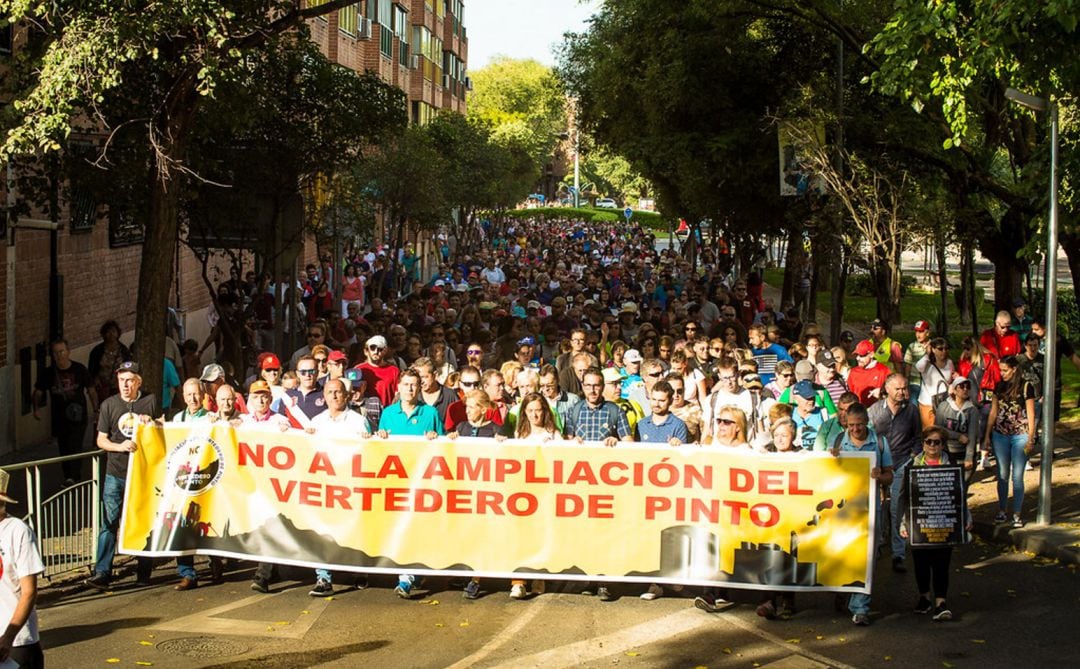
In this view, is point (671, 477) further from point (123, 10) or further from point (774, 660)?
point (123, 10)

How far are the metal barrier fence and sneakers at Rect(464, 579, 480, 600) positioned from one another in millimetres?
2976

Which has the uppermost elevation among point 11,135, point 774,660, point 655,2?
point 655,2

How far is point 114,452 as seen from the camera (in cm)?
1118

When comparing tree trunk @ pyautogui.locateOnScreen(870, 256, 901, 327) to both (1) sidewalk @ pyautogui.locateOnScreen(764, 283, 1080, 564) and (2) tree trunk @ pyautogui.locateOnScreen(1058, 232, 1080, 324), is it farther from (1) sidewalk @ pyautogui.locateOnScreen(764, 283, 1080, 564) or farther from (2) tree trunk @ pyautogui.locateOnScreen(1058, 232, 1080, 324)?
(1) sidewalk @ pyautogui.locateOnScreen(764, 283, 1080, 564)

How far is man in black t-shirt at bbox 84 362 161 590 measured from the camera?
11109mm

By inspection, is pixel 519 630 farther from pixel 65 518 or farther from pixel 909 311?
pixel 909 311

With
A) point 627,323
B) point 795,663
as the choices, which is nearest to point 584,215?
point 627,323

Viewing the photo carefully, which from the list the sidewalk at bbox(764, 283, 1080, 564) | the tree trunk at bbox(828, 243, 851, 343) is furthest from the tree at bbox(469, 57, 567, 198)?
the sidewalk at bbox(764, 283, 1080, 564)

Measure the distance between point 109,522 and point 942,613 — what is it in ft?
20.2

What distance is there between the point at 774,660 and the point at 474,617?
2.15 meters

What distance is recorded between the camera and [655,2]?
86.4ft

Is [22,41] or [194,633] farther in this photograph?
[22,41]

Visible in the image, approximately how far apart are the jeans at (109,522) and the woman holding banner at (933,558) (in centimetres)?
580

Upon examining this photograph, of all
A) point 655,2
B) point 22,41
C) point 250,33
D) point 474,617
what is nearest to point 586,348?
point 250,33
